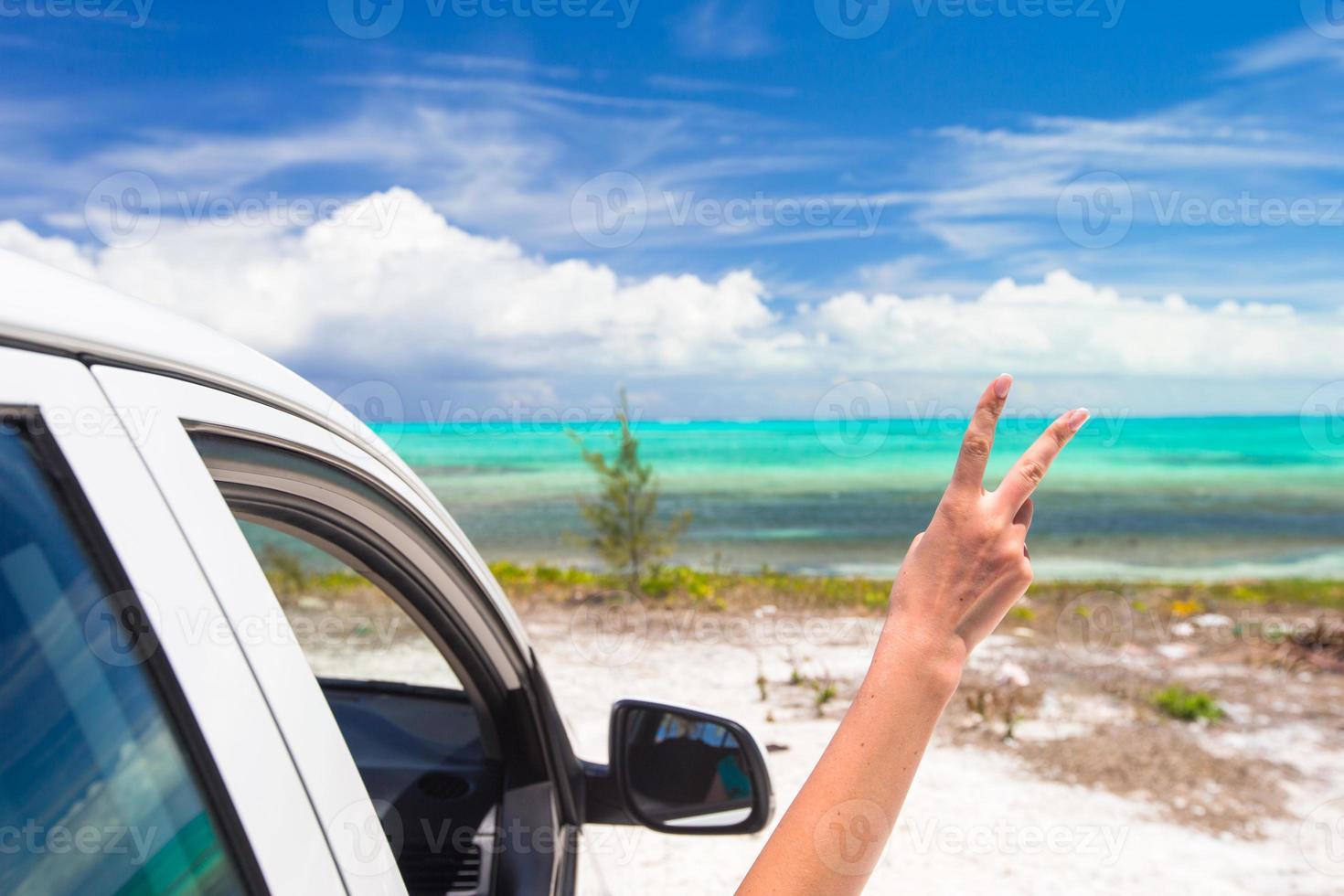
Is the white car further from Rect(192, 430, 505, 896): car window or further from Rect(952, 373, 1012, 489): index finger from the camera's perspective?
Rect(952, 373, 1012, 489): index finger

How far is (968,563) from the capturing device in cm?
87

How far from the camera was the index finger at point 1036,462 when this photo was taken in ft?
2.85

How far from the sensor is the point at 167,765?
2.13ft

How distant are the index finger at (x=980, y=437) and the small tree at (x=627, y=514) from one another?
9042mm

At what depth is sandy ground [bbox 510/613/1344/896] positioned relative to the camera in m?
4.30

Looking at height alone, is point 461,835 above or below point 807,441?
below

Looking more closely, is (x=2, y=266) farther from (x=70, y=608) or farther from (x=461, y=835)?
(x=461, y=835)

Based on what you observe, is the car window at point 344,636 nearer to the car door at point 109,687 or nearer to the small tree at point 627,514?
the small tree at point 627,514

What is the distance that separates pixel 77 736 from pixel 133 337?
0.31 metres

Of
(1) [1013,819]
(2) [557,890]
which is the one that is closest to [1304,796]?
(1) [1013,819]

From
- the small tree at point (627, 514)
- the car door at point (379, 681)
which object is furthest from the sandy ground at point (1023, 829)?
the small tree at point (627, 514)

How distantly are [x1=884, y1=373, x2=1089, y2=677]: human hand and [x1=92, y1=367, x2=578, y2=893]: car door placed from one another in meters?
0.54

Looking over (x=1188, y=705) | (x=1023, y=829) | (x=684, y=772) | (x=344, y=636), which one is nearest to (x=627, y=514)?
(x=344, y=636)

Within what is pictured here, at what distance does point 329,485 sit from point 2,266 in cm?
45
